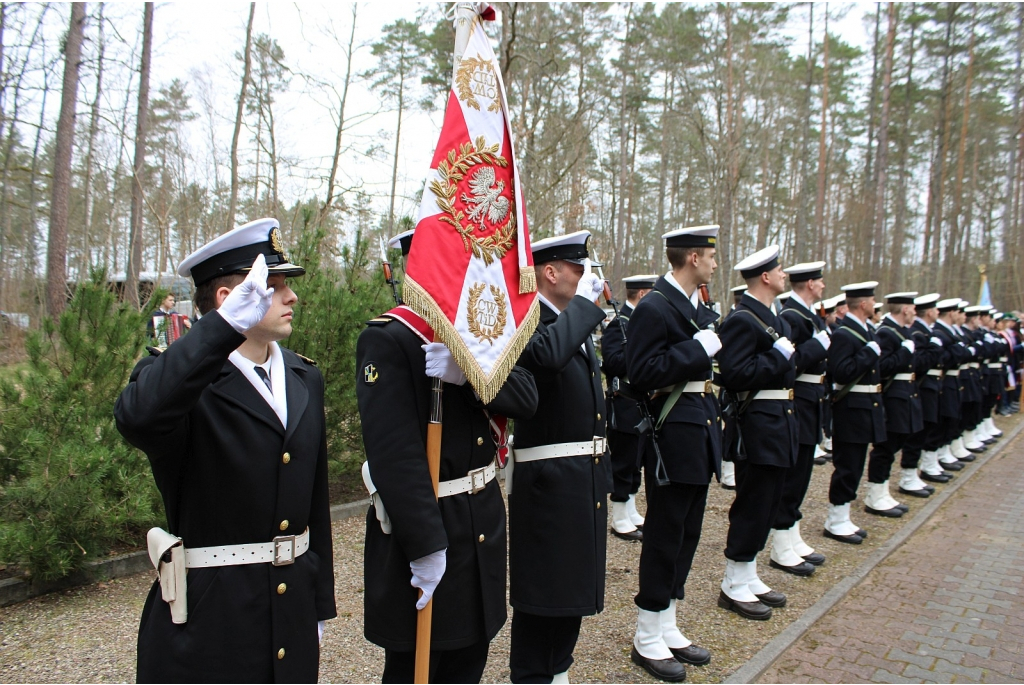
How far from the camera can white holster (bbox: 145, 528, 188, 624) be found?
195cm

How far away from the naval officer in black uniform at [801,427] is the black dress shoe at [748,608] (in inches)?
41.4

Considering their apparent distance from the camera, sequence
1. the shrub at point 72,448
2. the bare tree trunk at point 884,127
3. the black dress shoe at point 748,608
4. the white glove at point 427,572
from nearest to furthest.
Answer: the white glove at point 427,572 < the shrub at point 72,448 < the black dress shoe at point 748,608 < the bare tree trunk at point 884,127

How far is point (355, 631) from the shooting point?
4.30 metres

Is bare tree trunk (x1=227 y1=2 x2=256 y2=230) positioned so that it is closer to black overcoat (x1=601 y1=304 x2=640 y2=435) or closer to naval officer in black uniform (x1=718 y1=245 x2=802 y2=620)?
black overcoat (x1=601 y1=304 x2=640 y2=435)

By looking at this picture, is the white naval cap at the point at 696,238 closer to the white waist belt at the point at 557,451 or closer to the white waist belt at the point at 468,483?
the white waist belt at the point at 557,451

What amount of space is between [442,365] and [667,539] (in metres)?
2.26

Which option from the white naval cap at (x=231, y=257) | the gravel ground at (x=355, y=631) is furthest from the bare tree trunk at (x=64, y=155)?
the white naval cap at (x=231, y=257)

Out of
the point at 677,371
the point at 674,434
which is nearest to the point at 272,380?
the point at 677,371

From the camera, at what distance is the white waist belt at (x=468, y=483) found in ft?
8.09

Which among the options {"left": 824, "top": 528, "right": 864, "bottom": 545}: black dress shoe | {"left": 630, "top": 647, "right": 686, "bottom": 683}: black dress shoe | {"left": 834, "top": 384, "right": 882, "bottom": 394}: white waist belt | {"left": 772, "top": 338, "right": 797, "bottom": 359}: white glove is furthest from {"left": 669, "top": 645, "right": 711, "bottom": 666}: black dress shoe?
{"left": 834, "top": 384, "right": 882, "bottom": 394}: white waist belt

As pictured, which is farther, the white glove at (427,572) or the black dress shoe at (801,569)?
the black dress shoe at (801,569)

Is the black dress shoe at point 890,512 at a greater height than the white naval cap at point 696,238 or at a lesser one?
lesser

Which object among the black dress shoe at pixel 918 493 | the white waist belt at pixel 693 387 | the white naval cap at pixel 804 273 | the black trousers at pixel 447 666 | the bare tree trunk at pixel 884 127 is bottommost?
the black dress shoe at pixel 918 493

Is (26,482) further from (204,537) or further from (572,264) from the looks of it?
(572,264)
